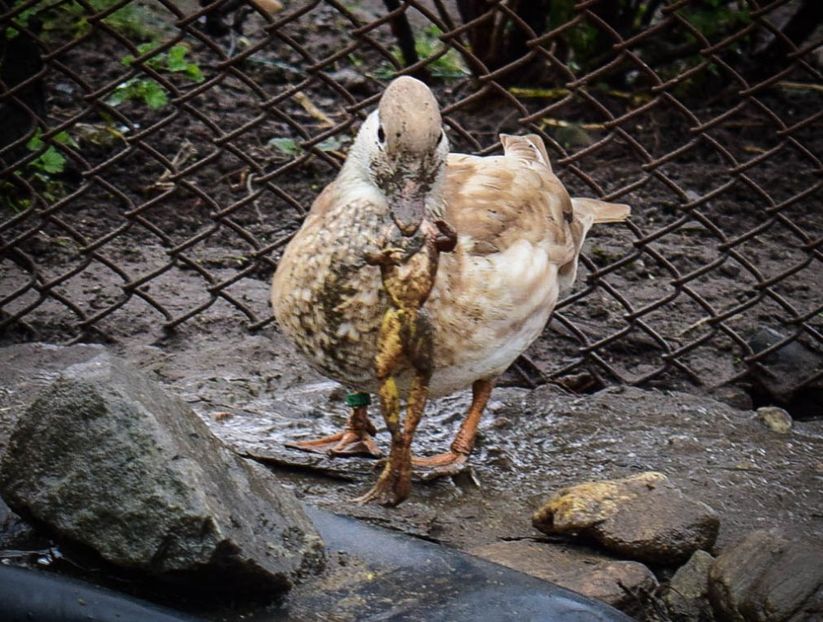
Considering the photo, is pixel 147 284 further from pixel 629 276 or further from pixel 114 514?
pixel 114 514

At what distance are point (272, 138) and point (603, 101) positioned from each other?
6.02 feet

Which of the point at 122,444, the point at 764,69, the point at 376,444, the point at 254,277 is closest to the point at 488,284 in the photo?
the point at 376,444

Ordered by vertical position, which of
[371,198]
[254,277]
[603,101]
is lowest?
[254,277]

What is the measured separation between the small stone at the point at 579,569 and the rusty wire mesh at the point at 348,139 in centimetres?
137

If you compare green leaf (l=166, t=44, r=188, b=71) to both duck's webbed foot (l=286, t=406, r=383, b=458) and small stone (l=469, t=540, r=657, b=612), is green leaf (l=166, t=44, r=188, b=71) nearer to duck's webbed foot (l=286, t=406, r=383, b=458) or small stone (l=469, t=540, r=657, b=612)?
duck's webbed foot (l=286, t=406, r=383, b=458)

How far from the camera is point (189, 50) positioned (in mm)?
6738

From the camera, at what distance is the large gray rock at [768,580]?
3.00 meters

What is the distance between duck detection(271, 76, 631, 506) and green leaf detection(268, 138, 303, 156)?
1979 mm

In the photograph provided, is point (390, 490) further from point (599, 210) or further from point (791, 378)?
point (791, 378)

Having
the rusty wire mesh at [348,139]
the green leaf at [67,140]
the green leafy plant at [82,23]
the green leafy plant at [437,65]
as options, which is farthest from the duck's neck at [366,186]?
the green leafy plant at [437,65]

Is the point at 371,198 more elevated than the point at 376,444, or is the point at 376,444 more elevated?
the point at 371,198

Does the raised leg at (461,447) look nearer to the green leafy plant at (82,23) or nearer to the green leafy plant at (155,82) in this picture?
the green leafy plant at (155,82)

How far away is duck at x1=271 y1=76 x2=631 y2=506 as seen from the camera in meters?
3.12

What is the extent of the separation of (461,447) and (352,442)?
33 cm
